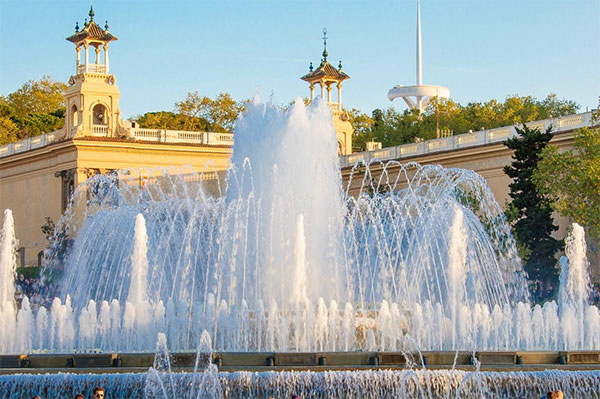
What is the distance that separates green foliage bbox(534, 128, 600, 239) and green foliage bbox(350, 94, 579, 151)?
100 ft

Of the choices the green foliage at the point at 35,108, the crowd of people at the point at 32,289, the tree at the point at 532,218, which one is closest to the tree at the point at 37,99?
the green foliage at the point at 35,108

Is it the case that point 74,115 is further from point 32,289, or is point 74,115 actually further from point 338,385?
point 338,385

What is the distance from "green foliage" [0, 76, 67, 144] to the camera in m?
74.6

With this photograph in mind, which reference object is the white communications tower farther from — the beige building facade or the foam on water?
the foam on water

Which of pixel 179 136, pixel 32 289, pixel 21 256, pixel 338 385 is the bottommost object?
pixel 338 385

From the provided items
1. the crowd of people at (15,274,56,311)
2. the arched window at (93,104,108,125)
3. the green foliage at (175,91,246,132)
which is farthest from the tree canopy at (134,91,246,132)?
the crowd of people at (15,274,56,311)

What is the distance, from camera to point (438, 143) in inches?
2058

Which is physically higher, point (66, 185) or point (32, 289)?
point (66, 185)

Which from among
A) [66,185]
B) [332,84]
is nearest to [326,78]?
[332,84]

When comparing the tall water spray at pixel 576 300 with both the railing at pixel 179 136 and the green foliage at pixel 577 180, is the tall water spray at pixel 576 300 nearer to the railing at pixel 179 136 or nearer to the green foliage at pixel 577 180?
the green foliage at pixel 577 180

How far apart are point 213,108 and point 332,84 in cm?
1427

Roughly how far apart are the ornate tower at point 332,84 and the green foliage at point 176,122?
41.2 ft

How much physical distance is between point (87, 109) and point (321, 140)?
31.4m

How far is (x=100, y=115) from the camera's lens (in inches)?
2275
